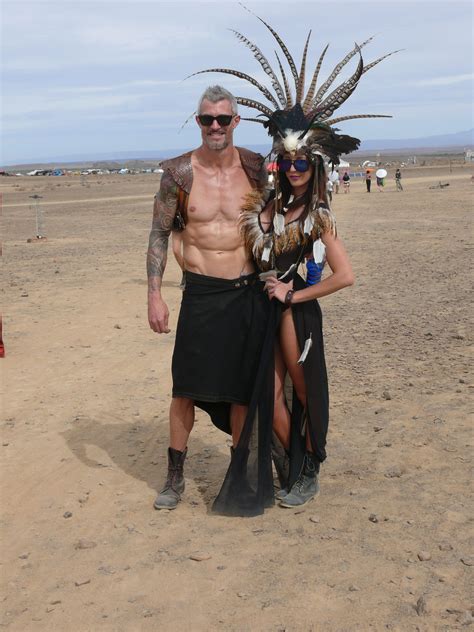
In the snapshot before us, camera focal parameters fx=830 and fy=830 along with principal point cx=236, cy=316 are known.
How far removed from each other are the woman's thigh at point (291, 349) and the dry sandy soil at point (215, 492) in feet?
2.52

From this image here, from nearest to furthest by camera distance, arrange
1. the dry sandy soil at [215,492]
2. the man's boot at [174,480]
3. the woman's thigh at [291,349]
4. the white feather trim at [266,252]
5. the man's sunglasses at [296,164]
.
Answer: the dry sandy soil at [215,492] → the man's sunglasses at [296,164] → the white feather trim at [266,252] → the woman's thigh at [291,349] → the man's boot at [174,480]

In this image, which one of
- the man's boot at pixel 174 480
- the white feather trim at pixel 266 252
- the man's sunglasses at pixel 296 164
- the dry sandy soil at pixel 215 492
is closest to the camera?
the dry sandy soil at pixel 215 492

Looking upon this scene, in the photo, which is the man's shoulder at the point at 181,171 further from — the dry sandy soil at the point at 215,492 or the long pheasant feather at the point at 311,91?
the dry sandy soil at the point at 215,492

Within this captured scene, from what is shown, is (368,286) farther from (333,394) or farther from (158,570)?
(158,570)

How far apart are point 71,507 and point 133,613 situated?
1.41 metres

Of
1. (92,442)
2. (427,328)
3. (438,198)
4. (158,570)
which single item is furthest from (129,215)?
(158,570)

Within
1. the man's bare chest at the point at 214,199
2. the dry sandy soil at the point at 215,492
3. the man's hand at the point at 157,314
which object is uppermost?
→ the man's bare chest at the point at 214,199

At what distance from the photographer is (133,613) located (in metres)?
3.87

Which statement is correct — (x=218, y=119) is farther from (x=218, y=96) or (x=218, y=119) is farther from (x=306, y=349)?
(x=306, y=349)

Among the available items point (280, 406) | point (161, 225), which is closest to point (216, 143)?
point (161, 225)

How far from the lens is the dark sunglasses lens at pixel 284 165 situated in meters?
4.62

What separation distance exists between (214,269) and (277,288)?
44 centimetres

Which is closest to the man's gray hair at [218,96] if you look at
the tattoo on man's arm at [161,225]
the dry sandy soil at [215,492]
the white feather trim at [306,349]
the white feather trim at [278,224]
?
the tattoo on man's arm at [161,225]

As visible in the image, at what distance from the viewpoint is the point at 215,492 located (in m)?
5.33
